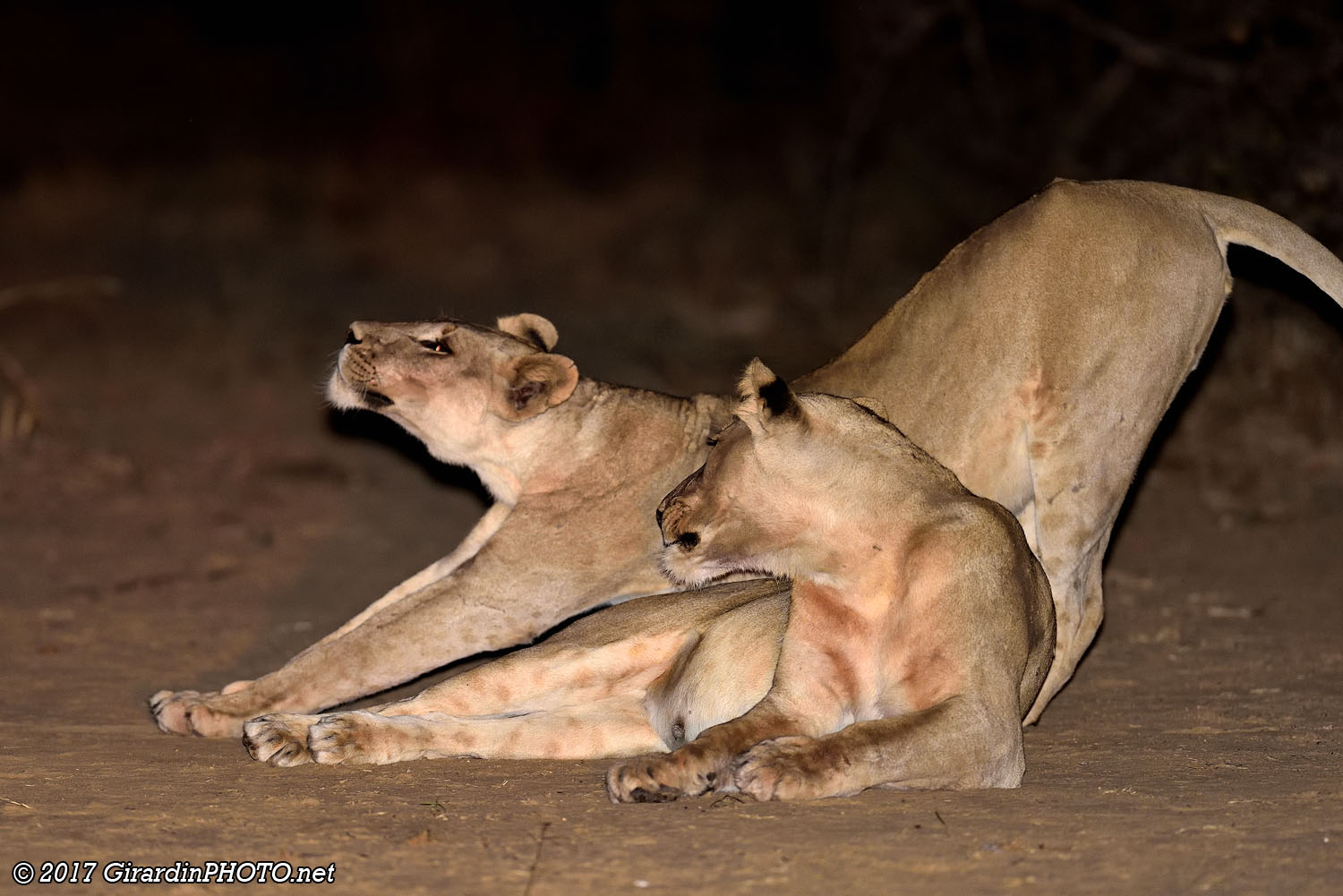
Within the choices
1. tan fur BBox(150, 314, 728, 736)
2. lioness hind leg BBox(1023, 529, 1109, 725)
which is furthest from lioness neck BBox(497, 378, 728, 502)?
lioness hind leg BBox(1023, 529, 1109, 725)

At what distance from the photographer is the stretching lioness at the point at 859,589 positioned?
4.00m

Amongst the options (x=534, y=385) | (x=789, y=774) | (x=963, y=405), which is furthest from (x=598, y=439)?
(x=789, y=774)

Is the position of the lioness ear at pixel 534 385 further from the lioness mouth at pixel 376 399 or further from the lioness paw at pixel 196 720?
the lioness paw at pixel 196 720

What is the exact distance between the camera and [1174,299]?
214 inches

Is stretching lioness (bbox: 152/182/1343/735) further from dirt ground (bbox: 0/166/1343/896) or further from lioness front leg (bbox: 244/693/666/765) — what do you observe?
dirt ground (bbox: 0/166/1343/896)

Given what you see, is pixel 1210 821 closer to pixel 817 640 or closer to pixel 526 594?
pixel 817 640

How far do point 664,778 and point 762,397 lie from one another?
946 mm

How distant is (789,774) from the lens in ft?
12.6

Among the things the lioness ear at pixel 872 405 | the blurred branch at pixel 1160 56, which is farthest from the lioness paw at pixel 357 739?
the blurred branch at pixel 1160 56

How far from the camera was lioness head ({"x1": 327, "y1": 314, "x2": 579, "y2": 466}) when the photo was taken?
18.2 feet

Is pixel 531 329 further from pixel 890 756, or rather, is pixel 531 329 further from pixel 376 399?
pixel 890 756

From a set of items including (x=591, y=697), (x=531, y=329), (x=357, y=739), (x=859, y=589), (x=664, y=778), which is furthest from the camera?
(x=531, y=329)

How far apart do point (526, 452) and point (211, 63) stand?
22635 millimetres

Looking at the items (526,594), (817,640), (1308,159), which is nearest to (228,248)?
(1308,159)
